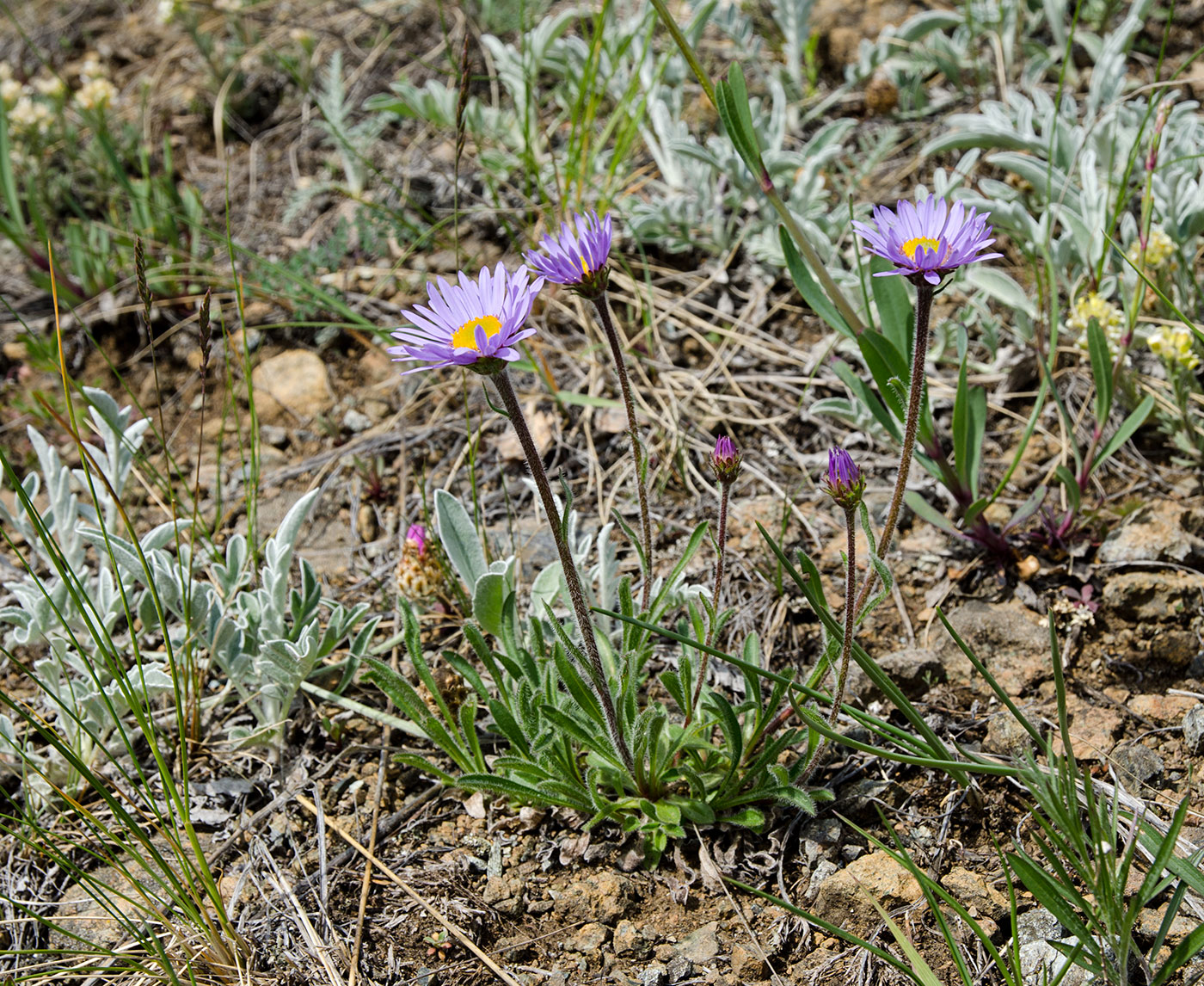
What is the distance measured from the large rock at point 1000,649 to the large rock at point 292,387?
2.19 metres

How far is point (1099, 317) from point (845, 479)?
58.9 inches

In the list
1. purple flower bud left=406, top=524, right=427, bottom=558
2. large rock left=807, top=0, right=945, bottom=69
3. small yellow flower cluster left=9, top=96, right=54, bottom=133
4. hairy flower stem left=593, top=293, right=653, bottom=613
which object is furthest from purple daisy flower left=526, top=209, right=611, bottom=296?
small yellow flower cluster left=9, top=96, right=54, bottom=133

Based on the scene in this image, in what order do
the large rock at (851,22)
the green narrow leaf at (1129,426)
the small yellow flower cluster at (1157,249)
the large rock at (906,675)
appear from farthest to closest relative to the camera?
1. the large rock at (851,22)
2. the small yellow flower cluster at (1157,249)
3. the green narrow leaf at (1129,426)
4. the large rock at (906,675)

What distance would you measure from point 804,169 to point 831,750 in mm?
2003

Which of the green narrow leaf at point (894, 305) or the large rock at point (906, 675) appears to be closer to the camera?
the large rock at point (906, 675)

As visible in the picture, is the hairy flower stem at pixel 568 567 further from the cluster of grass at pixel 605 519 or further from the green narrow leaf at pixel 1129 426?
the green narrow leaf at pixel 1129 426

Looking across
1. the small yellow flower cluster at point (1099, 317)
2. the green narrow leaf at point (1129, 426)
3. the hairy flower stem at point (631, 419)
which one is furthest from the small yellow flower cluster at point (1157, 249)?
the hairy flower stem at point (631, 419)

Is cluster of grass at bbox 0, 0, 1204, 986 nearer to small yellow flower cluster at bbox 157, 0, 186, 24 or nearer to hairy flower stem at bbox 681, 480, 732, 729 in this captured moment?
hairy flower stem at bbox 681, 480, 732, 729

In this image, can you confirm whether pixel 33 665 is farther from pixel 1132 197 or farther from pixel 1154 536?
pixel 1132 197

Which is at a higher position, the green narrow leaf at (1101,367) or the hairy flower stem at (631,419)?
the hairy flower stem at (631,419)

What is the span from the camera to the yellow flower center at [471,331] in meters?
1.54

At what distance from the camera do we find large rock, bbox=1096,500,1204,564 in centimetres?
235

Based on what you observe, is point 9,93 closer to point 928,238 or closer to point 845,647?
point 928,238

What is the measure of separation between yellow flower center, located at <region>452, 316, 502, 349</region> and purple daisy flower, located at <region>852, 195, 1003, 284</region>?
0.60m
